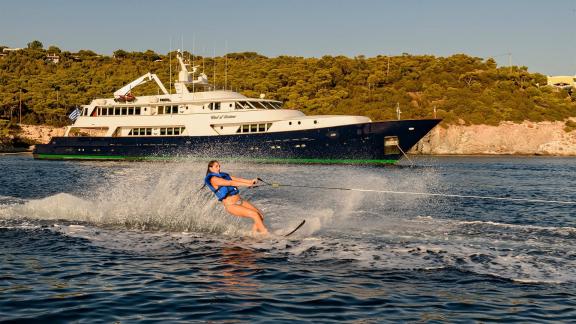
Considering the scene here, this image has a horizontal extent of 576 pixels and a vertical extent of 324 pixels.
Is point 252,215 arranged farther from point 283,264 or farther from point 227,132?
point 227,132

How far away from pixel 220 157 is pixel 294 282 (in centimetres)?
4731

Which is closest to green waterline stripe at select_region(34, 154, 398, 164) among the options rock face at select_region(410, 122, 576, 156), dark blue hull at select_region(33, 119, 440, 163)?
dark blue hull at select_region(33, 119, 440, 163)

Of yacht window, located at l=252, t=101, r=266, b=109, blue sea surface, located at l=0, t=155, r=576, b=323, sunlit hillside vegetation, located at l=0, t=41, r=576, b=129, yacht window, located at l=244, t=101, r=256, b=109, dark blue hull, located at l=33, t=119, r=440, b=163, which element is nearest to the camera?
blue sea surface, located at l=0, t=155, r=576, b=323

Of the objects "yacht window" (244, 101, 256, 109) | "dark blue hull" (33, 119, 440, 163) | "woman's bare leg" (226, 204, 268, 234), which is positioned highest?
"yacht window" (244, 101, 256, 109)

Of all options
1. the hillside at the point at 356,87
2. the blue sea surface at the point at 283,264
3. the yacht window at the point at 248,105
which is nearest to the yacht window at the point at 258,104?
the yacht window at the point at 248,105

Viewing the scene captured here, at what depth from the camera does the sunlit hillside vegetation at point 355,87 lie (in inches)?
3809

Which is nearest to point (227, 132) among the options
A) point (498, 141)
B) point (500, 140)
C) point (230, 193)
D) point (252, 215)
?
point (230, 193)

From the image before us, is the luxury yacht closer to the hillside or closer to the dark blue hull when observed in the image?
the dark blue hull

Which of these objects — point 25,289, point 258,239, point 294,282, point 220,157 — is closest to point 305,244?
point 258,239

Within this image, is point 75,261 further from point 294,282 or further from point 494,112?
point 494,112

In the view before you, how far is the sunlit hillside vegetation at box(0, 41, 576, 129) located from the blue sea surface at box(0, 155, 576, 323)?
70469 millimetres

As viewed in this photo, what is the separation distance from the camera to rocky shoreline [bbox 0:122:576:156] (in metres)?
86.9

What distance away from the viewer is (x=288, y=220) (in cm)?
1709

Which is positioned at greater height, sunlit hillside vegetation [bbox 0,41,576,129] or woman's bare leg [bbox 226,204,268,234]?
sunlit hillside vegetation [bbox 0,41,576,129]
